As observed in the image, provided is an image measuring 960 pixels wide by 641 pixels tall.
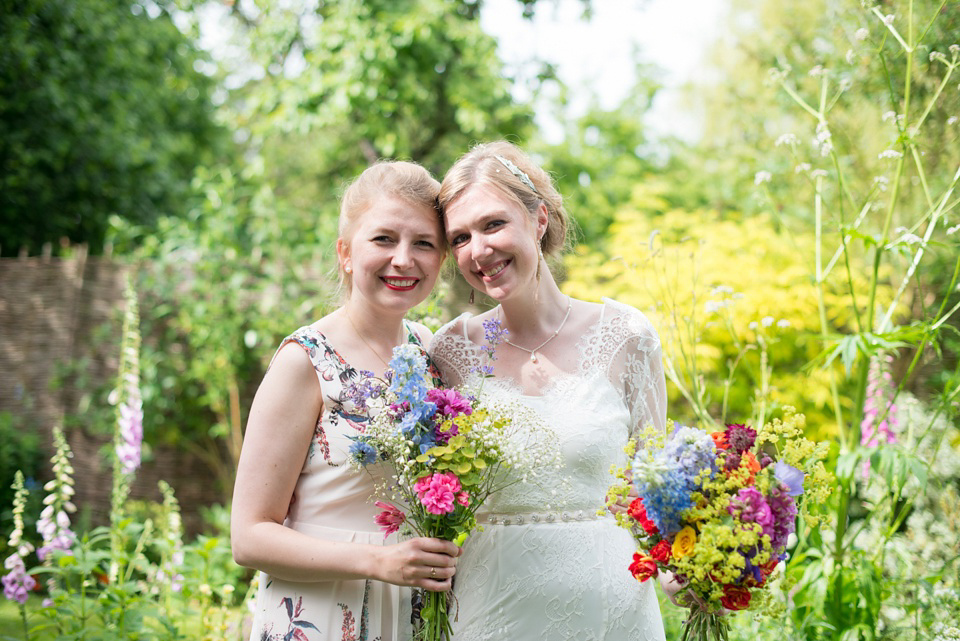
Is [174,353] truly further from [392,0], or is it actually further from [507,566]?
[507,566]

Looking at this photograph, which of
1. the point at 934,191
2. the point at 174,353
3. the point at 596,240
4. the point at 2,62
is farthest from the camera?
the point at 596,240

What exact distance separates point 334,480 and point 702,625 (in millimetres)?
1094

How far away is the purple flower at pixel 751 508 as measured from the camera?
5.92 feet

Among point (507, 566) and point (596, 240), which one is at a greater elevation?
point (596, 240)

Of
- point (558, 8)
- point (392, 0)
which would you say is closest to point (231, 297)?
point (392, 0)

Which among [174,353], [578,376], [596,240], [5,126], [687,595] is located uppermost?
[5,126]

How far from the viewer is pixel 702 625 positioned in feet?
6.48

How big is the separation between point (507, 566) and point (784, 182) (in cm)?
819

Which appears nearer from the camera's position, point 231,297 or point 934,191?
point 934,191

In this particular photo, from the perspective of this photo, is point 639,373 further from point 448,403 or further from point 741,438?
point 448,403

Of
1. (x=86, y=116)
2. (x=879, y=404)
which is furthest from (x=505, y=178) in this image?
(x=86, y=116)

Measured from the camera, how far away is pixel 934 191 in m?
5.97

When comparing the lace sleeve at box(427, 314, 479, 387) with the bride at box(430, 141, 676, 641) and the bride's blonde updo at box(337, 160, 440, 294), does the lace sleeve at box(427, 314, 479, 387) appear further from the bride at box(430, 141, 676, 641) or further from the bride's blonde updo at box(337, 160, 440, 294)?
the bride's blonde updo at box(337, 160, 440, 294)

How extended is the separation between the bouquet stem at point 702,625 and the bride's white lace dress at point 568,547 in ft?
1.27
